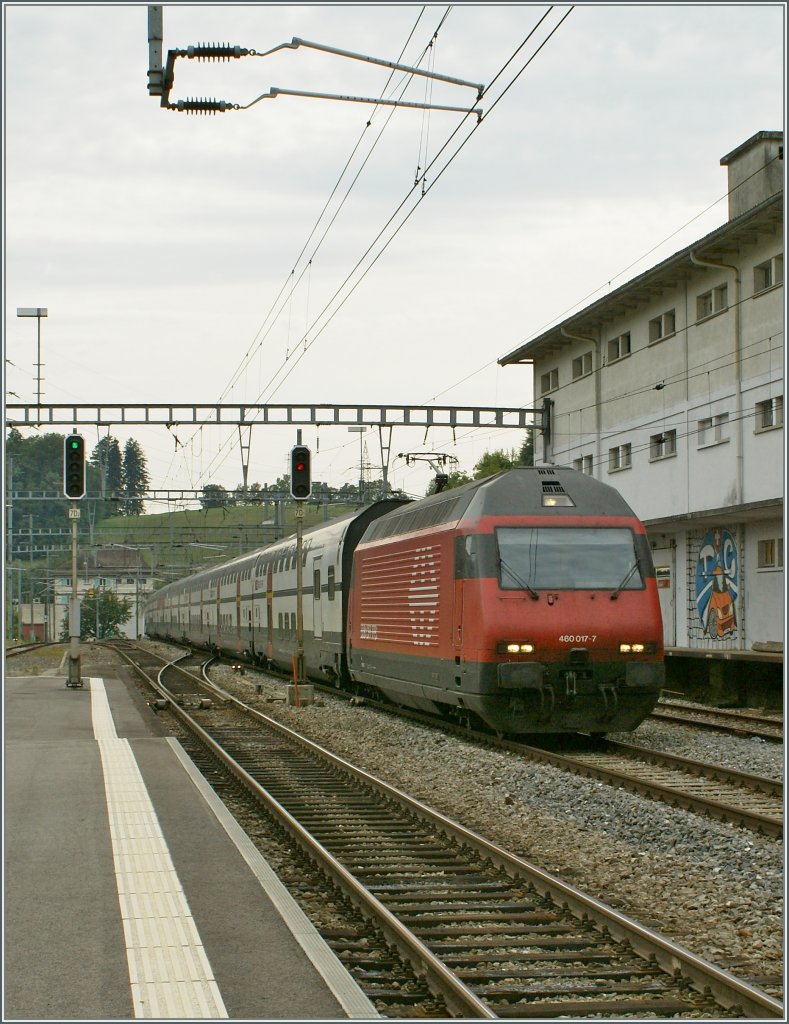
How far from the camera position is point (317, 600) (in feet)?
87.8

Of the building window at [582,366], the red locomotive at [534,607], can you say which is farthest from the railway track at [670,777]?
the building window at [582,366]

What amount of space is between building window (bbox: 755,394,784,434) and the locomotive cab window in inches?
533

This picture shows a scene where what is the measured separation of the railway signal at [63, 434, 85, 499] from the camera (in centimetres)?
2341

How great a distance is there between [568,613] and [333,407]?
17861 millimetres

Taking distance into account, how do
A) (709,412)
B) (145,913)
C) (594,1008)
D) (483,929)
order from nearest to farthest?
(594,1008) → (145,913) → (483,929) → (709,412)

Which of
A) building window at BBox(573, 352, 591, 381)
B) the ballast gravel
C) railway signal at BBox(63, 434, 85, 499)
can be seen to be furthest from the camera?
building window at BBox(573, 352, 591, 381)

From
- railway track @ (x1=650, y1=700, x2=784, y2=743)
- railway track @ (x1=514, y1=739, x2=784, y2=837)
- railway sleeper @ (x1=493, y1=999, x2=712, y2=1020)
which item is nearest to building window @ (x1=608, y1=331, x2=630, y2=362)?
railway track @ (x1=650, y1=700, x2=784, y2=743)

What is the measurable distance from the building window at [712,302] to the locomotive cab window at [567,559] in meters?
16.7

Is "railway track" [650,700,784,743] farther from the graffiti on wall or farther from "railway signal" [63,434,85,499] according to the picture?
"railway signal" [63,434,85,499]

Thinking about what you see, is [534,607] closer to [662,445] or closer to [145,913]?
[145,913]

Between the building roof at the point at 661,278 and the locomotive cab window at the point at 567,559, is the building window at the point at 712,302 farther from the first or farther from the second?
the locomotive cab window at the point at 567,559

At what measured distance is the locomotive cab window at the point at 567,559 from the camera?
14977 mm

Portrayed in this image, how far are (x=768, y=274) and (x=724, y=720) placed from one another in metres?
12.8

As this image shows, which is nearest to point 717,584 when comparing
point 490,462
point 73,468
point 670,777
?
point 73,468
